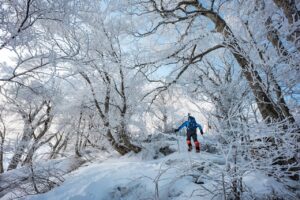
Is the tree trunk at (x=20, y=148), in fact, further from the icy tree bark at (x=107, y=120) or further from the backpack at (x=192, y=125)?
the backpack at (x=192, y=125)

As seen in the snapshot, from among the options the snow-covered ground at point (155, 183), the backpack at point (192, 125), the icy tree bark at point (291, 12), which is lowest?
the snow-covered ground at point (155, 183)

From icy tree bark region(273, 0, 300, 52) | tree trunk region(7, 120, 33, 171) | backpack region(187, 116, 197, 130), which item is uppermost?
icy tree bark region(273, 0, 300, 52)

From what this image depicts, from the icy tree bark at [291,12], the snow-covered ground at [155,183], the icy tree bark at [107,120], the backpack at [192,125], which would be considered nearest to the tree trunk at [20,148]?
the snow-covered ground at [155,183]

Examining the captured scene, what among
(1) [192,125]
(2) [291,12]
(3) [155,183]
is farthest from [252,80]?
(1) [192,125]

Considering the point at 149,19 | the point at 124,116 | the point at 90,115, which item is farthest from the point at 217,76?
the point at 90,115

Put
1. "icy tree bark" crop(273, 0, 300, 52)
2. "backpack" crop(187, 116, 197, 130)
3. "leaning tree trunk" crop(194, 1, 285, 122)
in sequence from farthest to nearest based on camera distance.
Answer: "backpack" crop(187, 116, 197, 130), "leaning tree trunk" crop(194, 1, 285, 122), "icy tree bark" crop(273, 0, 300, 52)

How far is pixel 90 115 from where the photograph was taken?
13609mm

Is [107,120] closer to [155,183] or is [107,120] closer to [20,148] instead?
[20,148]

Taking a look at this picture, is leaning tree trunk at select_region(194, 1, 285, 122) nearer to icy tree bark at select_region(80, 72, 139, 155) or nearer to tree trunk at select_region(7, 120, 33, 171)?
tree trunk at select_region(7, 120, 33, 171)

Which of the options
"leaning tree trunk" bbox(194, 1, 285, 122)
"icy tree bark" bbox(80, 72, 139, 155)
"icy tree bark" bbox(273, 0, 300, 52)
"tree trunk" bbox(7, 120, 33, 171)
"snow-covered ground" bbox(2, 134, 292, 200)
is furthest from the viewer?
"icy tree bark" bbox(80, 72, 139, 155)

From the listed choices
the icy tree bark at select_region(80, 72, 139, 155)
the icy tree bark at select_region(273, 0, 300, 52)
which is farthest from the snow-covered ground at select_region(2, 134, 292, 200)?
the icy tree bark at select_region(80, 72, 139, 155)

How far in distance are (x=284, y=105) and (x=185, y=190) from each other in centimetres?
232

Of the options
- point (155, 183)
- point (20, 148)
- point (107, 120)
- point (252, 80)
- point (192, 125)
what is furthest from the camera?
point (107, 120)

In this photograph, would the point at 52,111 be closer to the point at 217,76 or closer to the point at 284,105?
the point at 217,76
